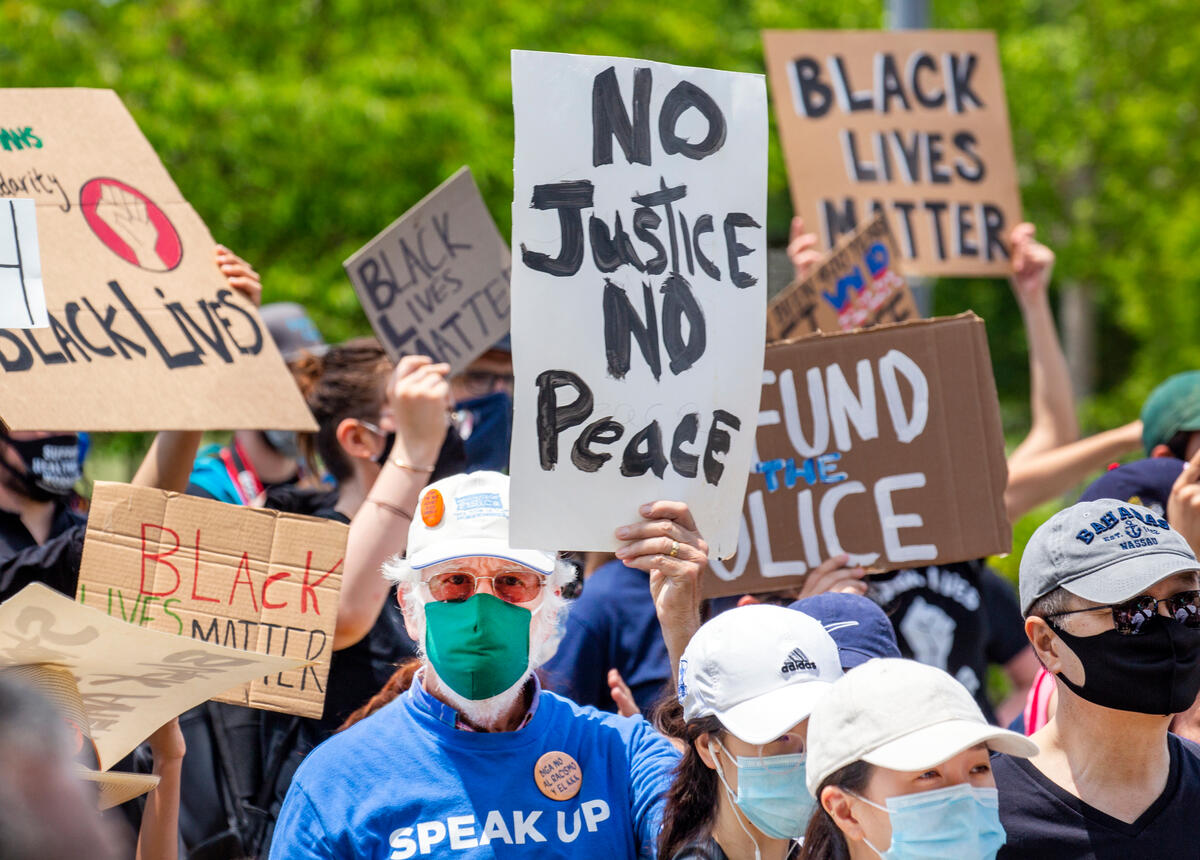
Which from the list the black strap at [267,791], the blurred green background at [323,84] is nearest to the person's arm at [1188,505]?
the black strap at [267,791]

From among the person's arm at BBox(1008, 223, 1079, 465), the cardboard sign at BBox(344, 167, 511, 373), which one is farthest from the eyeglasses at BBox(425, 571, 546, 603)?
the person's arm at BBox(1008, 223, 1079, 465)

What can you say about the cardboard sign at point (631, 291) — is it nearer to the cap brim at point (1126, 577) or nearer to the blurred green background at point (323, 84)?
the cap brim at point (1126, 577)

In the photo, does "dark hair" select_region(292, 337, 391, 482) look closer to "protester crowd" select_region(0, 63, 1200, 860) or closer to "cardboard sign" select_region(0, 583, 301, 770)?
"protester crowd" select_region(0, 63, 1200, 860)

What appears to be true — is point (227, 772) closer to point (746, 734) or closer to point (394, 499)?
point (394, 499)

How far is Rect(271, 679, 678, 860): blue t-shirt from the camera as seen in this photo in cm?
251

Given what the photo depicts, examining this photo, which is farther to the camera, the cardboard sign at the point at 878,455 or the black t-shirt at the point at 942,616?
the black t-shirt at the point at 942,616

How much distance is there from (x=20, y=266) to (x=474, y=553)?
1.36 m

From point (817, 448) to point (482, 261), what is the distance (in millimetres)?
1385

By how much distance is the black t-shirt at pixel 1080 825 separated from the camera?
2.54 m

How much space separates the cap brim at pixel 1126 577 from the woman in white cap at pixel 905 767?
0.42 m

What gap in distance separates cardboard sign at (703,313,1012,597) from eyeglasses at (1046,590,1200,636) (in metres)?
0.95

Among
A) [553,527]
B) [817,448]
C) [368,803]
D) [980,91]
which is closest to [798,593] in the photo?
[817,448]

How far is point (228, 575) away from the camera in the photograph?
3.19 metres

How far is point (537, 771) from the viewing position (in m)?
2.65
